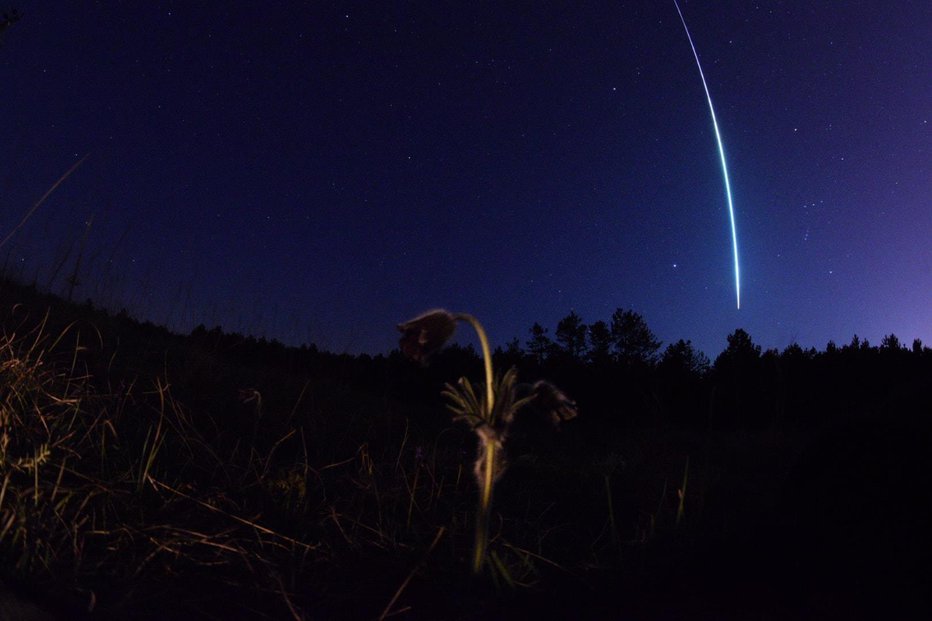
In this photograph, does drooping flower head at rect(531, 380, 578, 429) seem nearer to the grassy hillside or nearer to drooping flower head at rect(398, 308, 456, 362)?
drooping flower head at rect(398, 308, 456, 362)

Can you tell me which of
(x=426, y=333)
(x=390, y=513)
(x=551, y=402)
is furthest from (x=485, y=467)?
(x=390, y=513)

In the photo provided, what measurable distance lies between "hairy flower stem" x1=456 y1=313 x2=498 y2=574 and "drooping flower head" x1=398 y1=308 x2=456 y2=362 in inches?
1.6

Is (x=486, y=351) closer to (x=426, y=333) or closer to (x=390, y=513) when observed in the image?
(x=426, y=333)

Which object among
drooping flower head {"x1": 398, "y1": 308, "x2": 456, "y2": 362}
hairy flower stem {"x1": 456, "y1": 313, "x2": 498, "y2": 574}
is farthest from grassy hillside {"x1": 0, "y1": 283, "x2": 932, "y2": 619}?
drooping flower head {"x1": 398, "y1": 308, "x2": 456, "y2": 362}

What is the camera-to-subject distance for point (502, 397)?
1.71m

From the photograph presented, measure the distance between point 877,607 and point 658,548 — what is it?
986 millimetres

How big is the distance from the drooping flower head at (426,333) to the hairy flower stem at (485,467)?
4cm

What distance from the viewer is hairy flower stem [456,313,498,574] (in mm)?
1671

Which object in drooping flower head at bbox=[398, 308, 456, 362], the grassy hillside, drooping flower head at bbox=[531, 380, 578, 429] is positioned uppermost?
drooping flower head at bbox=[398, 308, 456, 362]

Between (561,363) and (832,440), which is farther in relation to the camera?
(561,363)

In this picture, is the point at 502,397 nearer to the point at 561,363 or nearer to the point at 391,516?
the point at 391,516

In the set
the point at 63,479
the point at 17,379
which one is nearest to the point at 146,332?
the point at 17,379

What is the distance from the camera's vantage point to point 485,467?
1.78 m

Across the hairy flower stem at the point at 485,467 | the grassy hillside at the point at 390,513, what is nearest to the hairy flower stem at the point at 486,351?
the hairy flower stem at the point at 485,467
